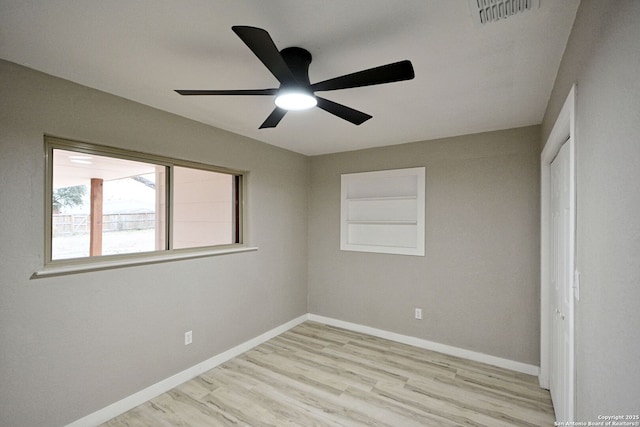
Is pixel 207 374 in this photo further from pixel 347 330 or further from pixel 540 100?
pixel 540 100

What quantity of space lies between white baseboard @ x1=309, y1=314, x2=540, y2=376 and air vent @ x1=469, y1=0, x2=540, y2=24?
10.4 feet

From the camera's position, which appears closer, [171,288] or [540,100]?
[540,100]

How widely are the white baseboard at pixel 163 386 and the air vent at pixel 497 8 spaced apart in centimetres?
342

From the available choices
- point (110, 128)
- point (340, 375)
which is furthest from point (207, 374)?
point (110, 128)

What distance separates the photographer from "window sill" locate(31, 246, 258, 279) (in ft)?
6.51

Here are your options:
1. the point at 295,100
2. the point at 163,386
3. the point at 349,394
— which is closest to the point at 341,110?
the point at 295,100

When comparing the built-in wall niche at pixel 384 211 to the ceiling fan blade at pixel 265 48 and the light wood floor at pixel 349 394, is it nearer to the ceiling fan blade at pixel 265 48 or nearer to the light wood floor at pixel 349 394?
the light wood floor at pixel 349 394

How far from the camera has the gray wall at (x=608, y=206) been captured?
0.71m

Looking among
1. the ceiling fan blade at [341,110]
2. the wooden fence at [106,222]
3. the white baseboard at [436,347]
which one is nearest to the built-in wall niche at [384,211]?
the white baseboard at [436,347]

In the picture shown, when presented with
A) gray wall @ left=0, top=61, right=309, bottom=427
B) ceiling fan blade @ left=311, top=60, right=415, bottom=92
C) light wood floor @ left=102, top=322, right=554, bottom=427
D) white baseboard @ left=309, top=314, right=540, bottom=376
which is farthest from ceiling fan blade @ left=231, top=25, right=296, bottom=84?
white baseboard @ left=309, top=314, right=540, bottom=376

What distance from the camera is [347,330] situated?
4.04 meters

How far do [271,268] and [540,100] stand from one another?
3223mm

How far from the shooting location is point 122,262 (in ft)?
7.73

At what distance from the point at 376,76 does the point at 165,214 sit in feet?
7.56
